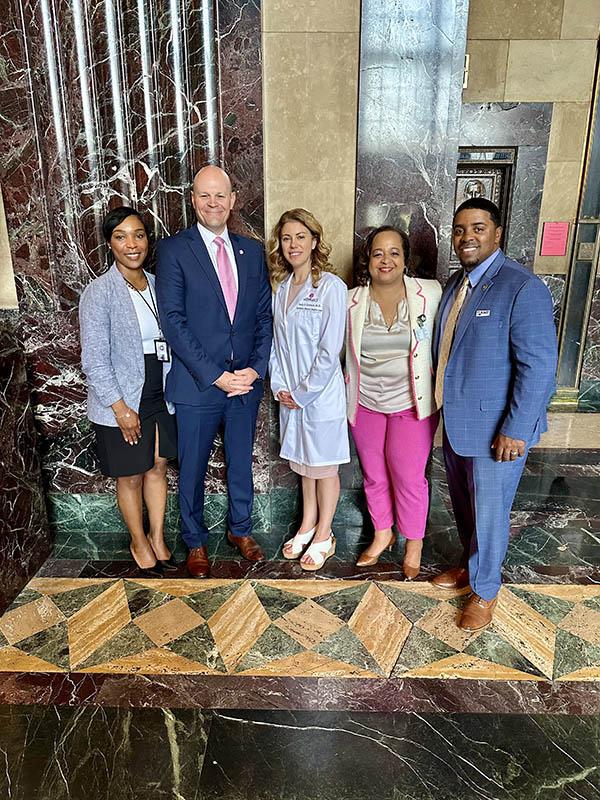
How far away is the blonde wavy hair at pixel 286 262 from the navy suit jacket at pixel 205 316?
6 centimetres

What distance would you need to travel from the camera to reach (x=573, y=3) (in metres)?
4.98

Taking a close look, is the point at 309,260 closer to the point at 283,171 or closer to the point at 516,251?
the point at 283,171

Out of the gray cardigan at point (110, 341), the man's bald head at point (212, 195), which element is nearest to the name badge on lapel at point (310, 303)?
the man's bald head at point (212, 195)

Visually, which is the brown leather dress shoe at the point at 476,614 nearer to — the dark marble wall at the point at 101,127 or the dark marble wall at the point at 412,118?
the dark marble wall at the point at 412,118

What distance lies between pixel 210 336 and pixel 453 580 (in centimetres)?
165

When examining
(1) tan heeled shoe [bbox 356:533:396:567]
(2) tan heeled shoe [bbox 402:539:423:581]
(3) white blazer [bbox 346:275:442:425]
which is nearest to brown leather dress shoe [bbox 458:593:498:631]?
(2) tan heeled shoe [bbox 402:539:423:581]

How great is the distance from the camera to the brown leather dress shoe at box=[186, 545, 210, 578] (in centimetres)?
305

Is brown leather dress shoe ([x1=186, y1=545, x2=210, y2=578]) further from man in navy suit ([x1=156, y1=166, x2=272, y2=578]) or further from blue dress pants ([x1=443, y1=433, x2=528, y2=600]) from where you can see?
blue dress pants ([x1=443, y1=433, x2=528, y2=600])

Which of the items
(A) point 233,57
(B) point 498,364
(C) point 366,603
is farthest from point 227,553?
(A) point 233,57

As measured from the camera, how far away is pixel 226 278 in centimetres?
290

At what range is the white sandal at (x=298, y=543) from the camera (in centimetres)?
320

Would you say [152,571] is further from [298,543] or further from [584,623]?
[584,623]

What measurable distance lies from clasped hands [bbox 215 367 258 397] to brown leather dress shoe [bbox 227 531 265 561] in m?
0.83

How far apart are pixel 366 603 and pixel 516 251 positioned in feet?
12.8
